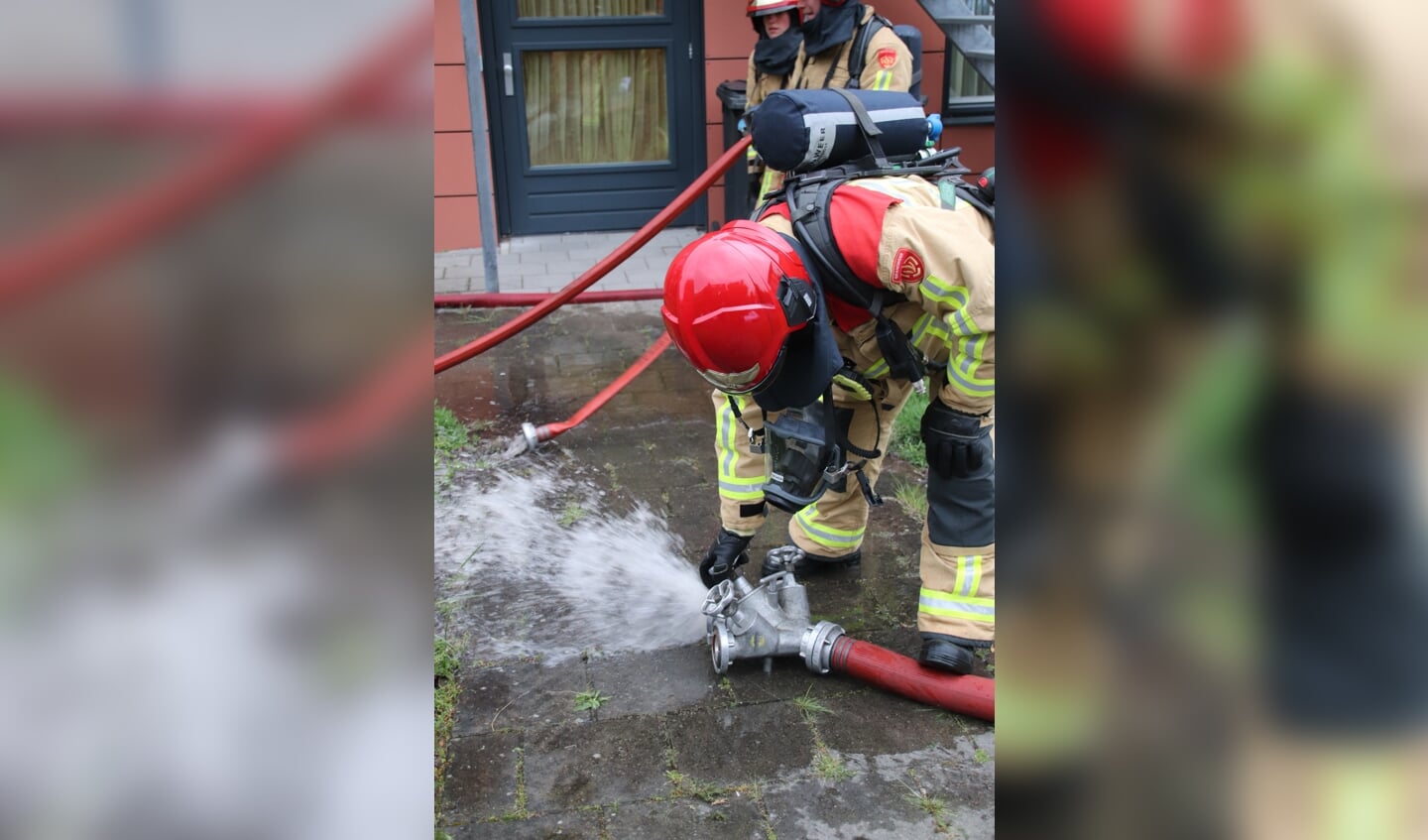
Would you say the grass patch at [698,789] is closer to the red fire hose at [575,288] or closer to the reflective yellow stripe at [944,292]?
the reflective yellow stripe at [944,292]

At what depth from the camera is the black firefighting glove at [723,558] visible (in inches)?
133

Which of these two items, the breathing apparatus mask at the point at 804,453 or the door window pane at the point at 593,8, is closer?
the breathing apparatus mask at the point at 804,453

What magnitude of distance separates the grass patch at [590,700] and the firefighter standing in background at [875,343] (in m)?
0.48

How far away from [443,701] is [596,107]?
234 inches

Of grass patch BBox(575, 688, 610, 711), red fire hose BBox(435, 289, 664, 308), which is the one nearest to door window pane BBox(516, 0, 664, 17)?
red fire hose BBox(435, 289, 664, 308)

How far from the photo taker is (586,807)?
2.67 metres

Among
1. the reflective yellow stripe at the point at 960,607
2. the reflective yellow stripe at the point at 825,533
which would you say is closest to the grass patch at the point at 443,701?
the reflective yellow stripe at the point at 825,533

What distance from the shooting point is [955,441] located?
2.95 metres

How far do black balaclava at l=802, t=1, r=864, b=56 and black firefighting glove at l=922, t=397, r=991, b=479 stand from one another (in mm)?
2868
